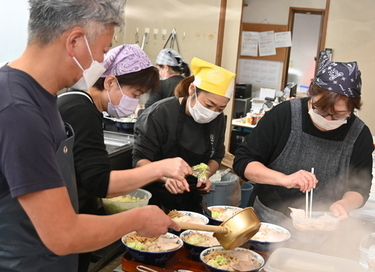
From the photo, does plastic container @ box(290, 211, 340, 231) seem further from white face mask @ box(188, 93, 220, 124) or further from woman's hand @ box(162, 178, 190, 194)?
white face mask @ box(188, 93, 220, 124)

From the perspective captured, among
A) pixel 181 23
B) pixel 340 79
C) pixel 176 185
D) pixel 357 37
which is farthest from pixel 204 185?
pixel 357 37

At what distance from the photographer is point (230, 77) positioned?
276 centimetres

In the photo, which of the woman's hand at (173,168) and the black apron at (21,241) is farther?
the woman's hand at (173,168)

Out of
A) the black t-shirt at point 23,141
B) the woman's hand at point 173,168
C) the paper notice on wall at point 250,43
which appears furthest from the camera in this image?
the paper notice on wall at point 250,43

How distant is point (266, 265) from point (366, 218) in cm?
124

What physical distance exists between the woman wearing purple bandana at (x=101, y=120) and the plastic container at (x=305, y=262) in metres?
0.58

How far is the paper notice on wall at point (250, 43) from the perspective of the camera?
991 centimetres

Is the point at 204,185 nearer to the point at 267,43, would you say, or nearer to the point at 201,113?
the point at 201,113

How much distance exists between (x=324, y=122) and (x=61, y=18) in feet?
5.10

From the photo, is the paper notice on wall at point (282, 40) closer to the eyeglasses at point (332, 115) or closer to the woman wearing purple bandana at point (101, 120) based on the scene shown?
the eyeglasses at point (332, 115)

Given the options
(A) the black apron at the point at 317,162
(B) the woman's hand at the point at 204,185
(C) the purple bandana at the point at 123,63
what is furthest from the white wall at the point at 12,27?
(A) the black apron at the point at 317,162

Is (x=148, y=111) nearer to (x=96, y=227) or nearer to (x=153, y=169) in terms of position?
(x=153, y=169)

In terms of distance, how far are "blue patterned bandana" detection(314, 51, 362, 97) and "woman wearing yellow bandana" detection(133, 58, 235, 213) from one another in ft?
2.32

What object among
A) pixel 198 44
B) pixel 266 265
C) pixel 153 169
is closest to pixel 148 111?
pixel 153 169
